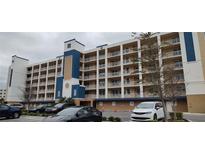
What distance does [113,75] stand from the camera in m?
36.0

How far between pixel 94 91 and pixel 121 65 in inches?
349

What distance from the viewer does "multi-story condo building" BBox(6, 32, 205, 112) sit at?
82.8 ft

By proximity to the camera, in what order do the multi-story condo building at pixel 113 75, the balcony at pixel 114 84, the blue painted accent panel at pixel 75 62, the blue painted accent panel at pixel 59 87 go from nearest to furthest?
the multi-story condo building at pixel 113 75, the balcony at pixel 114 84, the blue painted accent panel at pixel 75 62, the blue painted accent panel at pixel 59 87

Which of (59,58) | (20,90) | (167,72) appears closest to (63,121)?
(167,72)

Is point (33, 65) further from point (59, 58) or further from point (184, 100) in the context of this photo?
point (184, 100)

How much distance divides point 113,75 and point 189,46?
50.3 ft

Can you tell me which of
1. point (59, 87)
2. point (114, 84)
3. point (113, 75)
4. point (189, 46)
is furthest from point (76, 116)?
point (59, 87)

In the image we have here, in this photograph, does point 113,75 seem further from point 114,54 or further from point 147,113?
point 147,113

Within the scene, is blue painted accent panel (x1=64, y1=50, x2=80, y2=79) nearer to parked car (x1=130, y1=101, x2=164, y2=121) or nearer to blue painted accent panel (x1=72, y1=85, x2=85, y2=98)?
blue painted accent panel (x1=72, y1=85, x2=85, y2=98)

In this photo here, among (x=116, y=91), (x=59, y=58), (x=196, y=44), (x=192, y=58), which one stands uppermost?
(x=59, y=58)

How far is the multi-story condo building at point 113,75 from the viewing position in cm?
2523

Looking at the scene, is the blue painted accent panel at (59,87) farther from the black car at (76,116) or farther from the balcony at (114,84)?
the black car at (76,116)

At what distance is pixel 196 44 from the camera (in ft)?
83.3

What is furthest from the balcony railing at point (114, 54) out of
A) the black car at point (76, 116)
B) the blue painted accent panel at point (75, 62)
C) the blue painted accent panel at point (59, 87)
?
the black car at point (76, 116)
